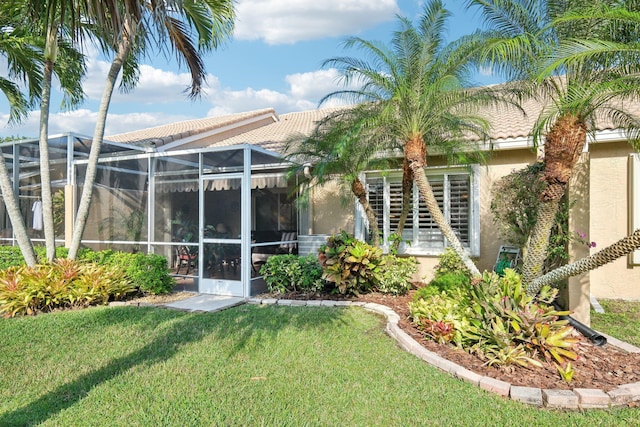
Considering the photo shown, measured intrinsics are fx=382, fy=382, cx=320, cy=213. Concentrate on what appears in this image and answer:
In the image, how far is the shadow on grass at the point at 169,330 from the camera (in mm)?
5453

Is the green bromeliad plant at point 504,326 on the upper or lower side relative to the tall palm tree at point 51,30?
lower

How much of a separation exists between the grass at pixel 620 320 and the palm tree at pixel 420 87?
330cm

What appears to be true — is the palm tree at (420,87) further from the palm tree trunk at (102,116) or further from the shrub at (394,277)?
the palm tree trunk at (102,116)

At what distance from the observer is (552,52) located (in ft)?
23.9

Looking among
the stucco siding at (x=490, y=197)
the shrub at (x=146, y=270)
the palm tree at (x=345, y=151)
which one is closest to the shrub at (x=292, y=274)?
the palm tree at (x=345, y=151)

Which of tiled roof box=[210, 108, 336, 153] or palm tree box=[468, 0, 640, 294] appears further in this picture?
tiled roof box=[210, 108, 336, 153]

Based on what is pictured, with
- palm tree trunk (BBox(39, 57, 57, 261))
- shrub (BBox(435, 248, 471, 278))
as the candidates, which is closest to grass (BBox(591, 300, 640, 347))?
shrub (BBox(435, 248, 471, 278))

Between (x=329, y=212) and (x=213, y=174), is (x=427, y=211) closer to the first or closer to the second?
(x=329, y=212)

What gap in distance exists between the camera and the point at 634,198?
11.4 meters

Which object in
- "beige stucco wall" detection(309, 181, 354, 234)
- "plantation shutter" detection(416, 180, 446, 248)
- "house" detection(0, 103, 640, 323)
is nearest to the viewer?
"house" detection(0, 103, 640, 323)

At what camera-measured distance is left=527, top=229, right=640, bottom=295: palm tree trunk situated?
259 inches

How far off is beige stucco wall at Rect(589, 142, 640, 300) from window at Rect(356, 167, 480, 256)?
3.45m

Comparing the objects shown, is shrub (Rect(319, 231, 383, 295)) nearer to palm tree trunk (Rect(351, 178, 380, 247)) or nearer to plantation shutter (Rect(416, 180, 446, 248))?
palm tree trunk (Rect(351, 178, 380, 247))

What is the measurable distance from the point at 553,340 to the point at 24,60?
18.1m
